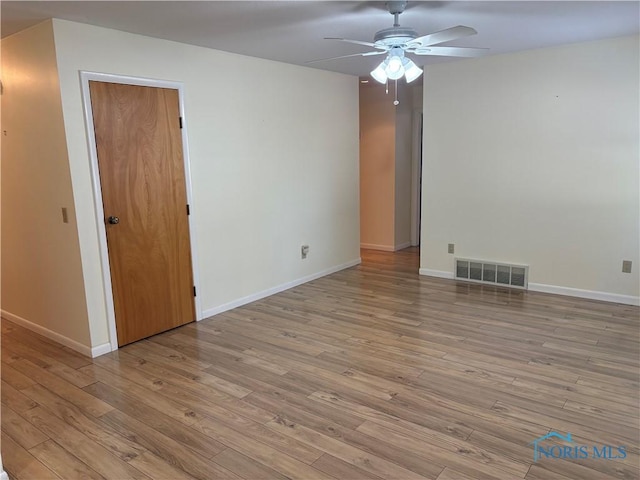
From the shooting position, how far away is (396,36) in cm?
280

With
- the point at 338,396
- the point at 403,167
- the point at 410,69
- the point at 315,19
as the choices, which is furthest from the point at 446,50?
the point at 403,167

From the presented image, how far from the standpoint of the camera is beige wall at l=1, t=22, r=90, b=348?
127 inches

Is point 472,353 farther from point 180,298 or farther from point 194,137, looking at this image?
point 194,137

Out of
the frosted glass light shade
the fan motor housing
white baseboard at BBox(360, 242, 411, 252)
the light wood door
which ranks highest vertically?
the fan motor housing

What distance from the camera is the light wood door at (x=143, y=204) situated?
11.2 feet

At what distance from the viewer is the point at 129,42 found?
3420mm

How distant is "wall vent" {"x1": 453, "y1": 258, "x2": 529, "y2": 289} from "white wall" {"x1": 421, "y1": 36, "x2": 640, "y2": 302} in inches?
3.2

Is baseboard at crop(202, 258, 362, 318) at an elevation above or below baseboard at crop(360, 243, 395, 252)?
below

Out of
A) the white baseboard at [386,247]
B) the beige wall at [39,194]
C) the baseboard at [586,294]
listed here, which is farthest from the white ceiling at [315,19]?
the white baseboard at [386,247]

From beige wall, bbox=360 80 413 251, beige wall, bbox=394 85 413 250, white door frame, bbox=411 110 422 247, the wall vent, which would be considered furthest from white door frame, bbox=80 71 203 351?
white door frame, bbox=411 110 422 247

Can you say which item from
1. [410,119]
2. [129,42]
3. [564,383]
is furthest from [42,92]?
[410,119]

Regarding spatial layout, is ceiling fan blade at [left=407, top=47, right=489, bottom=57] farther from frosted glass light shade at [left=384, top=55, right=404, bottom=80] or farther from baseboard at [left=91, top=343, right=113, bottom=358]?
baseboard at [left=91, top=343, right=113, bottom=358]

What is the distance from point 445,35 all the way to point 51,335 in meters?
3.78

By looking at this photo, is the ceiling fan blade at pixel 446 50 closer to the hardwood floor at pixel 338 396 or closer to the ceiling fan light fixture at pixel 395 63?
the ceiling fan light fixture at pixel 395 63
